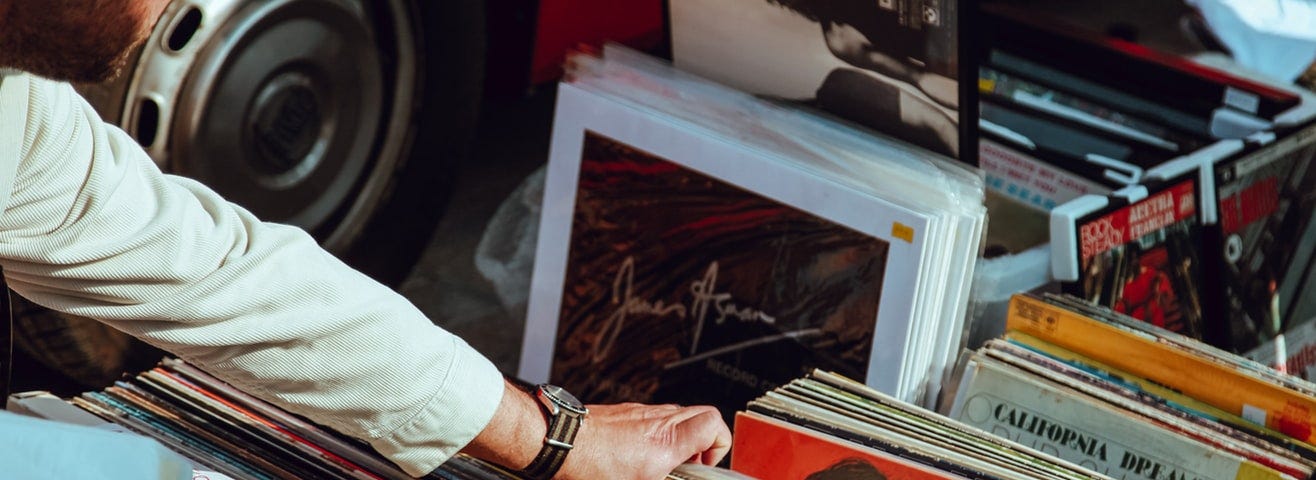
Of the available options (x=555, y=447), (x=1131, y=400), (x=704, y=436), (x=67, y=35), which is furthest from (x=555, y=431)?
(x=1131, y=400)

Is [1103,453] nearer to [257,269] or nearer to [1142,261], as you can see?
[1142,261]

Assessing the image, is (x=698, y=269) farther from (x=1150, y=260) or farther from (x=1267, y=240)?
(x=1267, y=240)

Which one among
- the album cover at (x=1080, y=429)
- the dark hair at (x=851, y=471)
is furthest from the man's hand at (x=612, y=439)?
the album cover at (x=1080, y=429)

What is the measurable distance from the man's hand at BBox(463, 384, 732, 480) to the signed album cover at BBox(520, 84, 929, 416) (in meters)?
0.48

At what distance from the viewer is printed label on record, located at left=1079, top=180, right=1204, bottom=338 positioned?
188cm

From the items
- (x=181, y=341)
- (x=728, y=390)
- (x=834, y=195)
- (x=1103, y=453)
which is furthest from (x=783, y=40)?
(x=181, y=341)

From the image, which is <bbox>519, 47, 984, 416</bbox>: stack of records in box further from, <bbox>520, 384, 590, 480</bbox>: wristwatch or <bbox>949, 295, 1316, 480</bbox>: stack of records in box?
<bbox>520, 384, 590, 480</bbox>: wristwatch

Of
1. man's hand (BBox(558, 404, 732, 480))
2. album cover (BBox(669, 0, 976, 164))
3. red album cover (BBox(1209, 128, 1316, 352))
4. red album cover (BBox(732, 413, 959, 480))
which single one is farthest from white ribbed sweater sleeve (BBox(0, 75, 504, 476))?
red album cover (BBox(1209, 128, 1316, 352))

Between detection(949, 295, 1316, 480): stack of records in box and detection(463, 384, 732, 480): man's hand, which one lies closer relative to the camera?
detection(463, 384, 732, 480): man's hand

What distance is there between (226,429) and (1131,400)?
0.95 metres

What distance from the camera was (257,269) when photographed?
1.21 metres

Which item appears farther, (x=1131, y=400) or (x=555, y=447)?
(x=1131, y=400)

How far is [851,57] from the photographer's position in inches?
72.6
